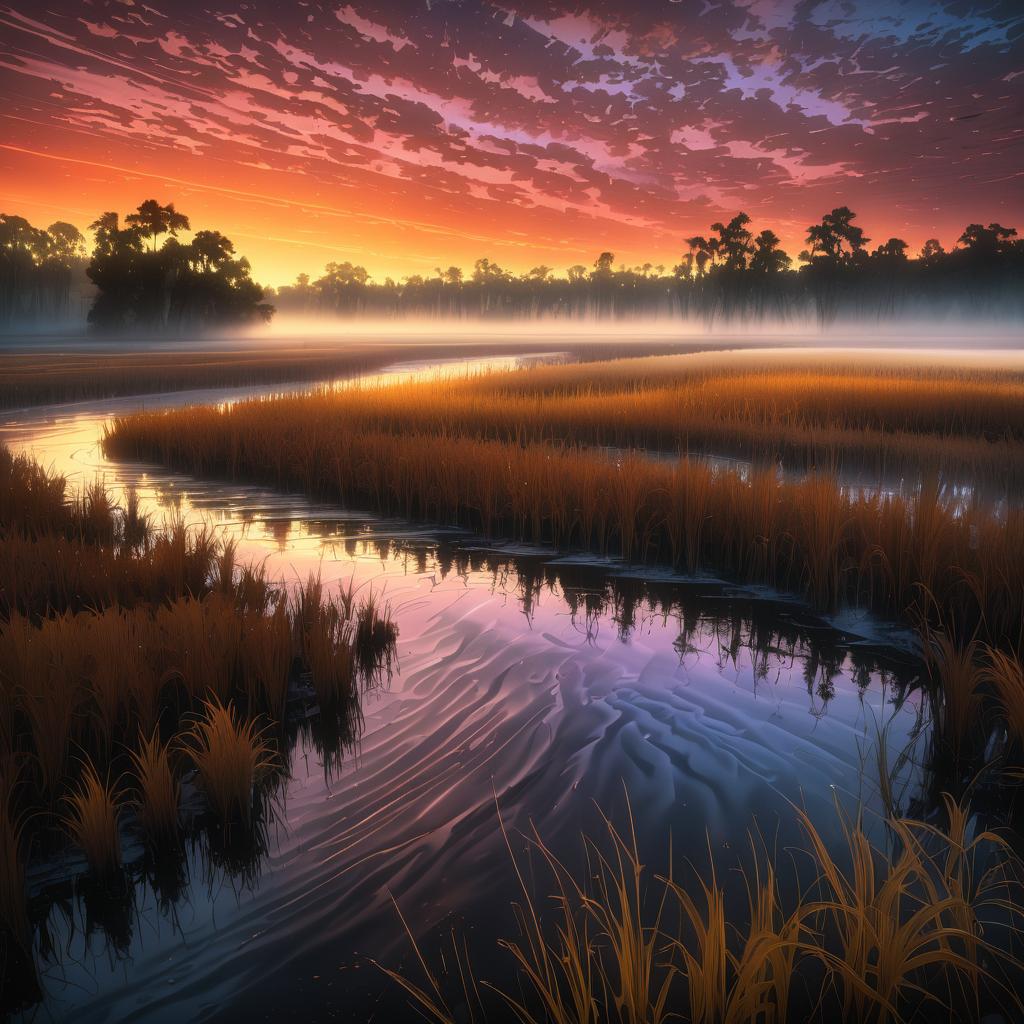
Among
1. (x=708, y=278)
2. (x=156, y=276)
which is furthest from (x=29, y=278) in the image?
(x=708, y=278)

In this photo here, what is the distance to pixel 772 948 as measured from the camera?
175 cm

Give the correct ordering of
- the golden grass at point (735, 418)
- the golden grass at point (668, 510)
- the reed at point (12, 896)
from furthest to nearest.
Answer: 1. the golden grass at point (735, 418)
2. the golden grass at point (668, 510)
3. the reed at point (12, 896)

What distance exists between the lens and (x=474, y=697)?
16.1ft

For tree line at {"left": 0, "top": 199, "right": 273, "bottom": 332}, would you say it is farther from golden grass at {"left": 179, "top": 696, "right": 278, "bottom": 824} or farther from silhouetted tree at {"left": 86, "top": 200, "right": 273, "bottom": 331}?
golden grass at {"left": 179, "top": 696, "right": 278, "bottom": 824}

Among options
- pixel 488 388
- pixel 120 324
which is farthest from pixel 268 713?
pixel 120 324

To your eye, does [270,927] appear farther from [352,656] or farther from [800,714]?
[800,714]

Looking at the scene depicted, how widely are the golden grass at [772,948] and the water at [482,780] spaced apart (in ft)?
0.67

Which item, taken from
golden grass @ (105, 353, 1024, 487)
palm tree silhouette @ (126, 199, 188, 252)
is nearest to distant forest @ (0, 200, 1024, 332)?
palm tree silhouette @ (126, 199, 188, 252)

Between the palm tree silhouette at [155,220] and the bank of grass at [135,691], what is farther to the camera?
the palm tree silhouette at [155,220]

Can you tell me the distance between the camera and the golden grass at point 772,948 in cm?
192

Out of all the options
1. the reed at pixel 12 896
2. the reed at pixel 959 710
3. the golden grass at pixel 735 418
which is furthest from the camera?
the golden grass at pixel 735 418

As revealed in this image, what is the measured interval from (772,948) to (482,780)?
227 cm

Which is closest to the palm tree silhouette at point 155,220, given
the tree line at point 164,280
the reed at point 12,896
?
the tree line at point 164,280

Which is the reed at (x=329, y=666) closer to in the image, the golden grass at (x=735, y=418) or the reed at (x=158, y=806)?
the reed at (x=158, y=806)
